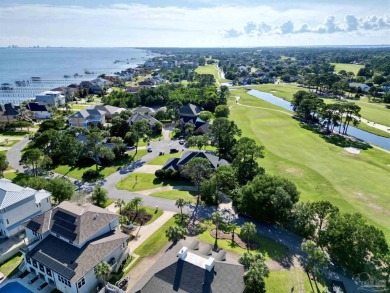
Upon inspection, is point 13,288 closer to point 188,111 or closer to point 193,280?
point 193,280

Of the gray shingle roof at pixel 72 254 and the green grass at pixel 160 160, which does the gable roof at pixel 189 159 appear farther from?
the gray shingle roof at pixel 72 254

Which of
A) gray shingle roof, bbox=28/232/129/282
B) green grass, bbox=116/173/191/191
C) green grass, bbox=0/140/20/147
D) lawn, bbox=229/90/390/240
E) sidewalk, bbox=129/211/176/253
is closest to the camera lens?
gray shingle roof, bbox=28/232/129/282

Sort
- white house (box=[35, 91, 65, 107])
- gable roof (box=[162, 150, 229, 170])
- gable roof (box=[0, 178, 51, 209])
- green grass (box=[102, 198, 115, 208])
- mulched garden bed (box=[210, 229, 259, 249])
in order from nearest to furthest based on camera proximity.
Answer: mulched garden bed (box=[210, 229, 259, 249]) → gable roof (box=[0, 178, 51, 209]) → green grass (box=[102, 198, 115, 208]) → gable roof (box=[162, 150, 229, 170]) → white house (box=[35, 91, 65, 107])

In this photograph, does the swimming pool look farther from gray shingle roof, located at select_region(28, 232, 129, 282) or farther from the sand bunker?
the sand bunker

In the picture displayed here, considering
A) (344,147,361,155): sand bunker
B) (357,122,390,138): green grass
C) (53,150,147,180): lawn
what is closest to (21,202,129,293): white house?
(53,150,147,180): lawn

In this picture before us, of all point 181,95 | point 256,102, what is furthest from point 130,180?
point 256,102

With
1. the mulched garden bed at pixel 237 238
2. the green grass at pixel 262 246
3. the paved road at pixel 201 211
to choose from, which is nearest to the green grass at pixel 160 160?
the paved road at pixel 201 211

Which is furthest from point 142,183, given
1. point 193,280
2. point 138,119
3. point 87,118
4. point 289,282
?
point 87,118
